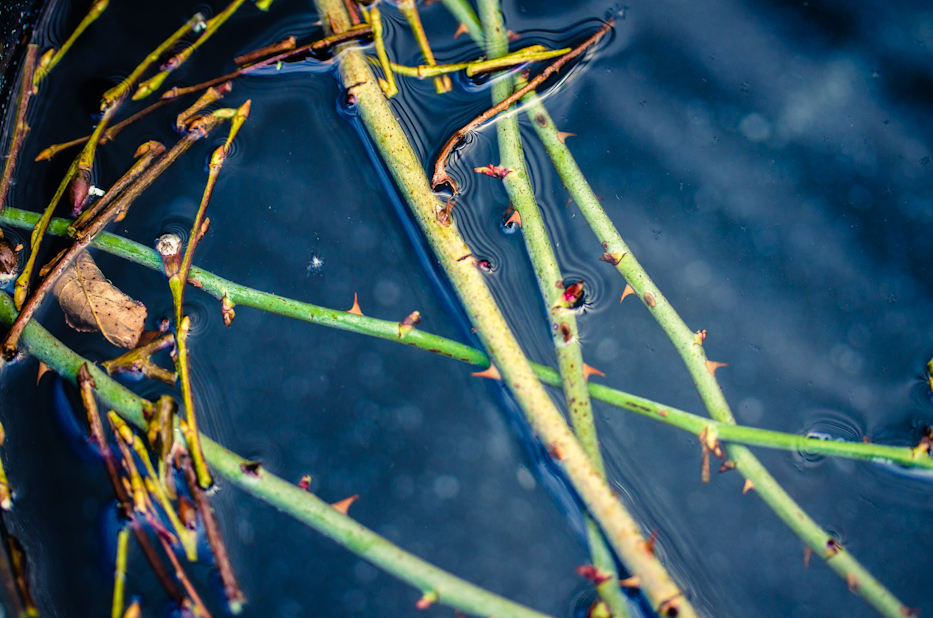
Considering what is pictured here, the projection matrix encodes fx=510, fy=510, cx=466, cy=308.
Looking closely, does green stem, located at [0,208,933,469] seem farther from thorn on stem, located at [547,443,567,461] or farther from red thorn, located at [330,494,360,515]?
red thorn, located at [330,494,360,515]

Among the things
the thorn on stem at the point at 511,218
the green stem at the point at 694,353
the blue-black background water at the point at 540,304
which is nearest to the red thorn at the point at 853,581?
the green stem at the point at 694,353

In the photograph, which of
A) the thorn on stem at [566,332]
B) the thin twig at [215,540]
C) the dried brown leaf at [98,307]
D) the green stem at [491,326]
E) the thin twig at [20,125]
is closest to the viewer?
the green stem at [491,326]

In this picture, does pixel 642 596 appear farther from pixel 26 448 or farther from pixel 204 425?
pixel 26 448

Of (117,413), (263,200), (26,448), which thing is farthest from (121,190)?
(26,448)

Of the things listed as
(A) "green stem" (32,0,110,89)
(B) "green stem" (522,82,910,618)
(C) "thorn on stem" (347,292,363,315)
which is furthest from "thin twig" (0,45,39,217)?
(B) "green stem" (522,82,910,618)

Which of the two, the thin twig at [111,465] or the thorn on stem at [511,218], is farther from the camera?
the thorn on stem at [511,218]

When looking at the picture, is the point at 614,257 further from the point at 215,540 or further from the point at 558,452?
the point at 215,540

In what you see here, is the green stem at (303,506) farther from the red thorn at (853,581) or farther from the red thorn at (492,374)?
the red thorn at (853,581)
